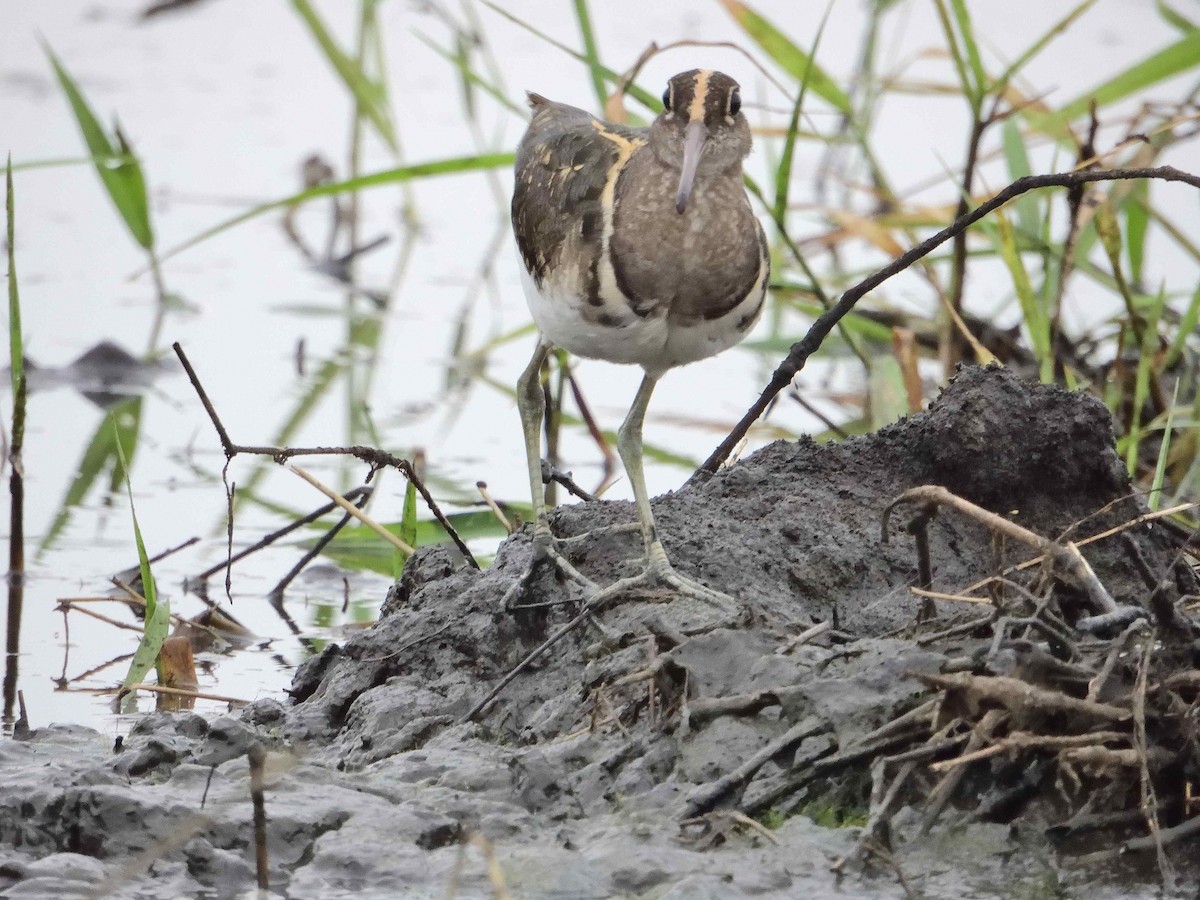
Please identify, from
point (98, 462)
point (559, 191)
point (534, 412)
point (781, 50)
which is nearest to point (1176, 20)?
point (781, 50)

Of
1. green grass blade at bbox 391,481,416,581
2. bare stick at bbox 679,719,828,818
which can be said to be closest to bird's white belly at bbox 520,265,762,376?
green grass blade at bbox 391,481,416,581

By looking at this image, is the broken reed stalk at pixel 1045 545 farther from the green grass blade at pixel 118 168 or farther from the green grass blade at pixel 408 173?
the green grass blade at pixel 118 168

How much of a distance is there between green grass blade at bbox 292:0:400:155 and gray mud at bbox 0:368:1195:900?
394cm

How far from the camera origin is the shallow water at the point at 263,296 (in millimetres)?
5199

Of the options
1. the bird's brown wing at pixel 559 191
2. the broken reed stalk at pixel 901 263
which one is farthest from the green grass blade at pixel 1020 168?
the bird's brown wing at pixel 559 191

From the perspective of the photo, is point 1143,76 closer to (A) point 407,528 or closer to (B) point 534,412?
(B) point 534,412

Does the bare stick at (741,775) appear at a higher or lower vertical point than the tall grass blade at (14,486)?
lower

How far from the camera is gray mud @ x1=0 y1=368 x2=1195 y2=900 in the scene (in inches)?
120

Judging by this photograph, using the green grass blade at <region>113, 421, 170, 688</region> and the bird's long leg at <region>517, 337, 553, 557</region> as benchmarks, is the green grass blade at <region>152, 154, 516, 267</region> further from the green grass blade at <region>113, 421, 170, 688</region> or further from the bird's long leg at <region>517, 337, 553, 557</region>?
the green grass blade at <region>113, 421, 170, 688</region>

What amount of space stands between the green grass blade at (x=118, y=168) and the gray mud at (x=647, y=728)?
2677mm

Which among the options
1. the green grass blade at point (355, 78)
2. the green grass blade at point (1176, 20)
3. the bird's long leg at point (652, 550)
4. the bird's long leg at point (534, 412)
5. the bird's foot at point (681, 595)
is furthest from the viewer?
the green grass blade at point (355, 78)

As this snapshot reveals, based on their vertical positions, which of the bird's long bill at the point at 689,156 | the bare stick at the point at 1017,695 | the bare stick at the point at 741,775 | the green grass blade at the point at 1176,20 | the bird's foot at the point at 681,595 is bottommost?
the bare stick at the point at 741,775

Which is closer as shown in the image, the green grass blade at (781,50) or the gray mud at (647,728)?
the gray mud at (647,728)

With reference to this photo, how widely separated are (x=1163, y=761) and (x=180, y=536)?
3258 millimetres
